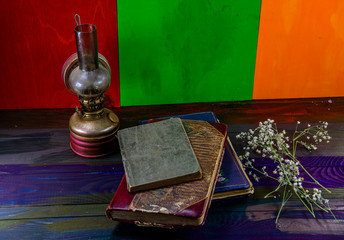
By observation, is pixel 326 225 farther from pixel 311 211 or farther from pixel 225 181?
pixel 225 181

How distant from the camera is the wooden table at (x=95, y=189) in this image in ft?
3.27

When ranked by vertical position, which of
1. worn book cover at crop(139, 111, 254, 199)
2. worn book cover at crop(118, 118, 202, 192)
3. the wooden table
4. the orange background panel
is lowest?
the wooden table

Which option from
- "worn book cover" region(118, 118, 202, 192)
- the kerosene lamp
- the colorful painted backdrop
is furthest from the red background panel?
"worn book cover" region(118, 118, 202, 192)

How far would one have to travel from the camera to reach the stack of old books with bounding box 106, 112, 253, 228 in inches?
37.2

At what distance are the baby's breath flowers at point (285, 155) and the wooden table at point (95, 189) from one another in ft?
0.11

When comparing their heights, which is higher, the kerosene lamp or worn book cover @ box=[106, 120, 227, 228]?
the kerosene lamp

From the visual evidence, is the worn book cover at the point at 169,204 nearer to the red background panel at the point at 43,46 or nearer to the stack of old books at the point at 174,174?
the stack of old books at the point at 174,174

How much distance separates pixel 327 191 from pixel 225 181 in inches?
12.6

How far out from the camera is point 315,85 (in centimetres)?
165

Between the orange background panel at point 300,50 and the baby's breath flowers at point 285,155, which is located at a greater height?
the orange background panel at point 300,50

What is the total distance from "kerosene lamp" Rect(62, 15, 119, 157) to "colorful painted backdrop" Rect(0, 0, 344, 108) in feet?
0.89

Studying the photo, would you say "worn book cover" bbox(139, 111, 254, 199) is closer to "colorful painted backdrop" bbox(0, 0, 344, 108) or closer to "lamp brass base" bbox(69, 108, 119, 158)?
"lamp brass base" bbox(69, 108, 119, 158)

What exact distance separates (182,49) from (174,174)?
686 millimetres

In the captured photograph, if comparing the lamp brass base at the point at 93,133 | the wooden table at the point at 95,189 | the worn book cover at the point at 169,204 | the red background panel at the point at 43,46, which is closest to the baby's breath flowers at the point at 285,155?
the wooden table at the point at 95,189
